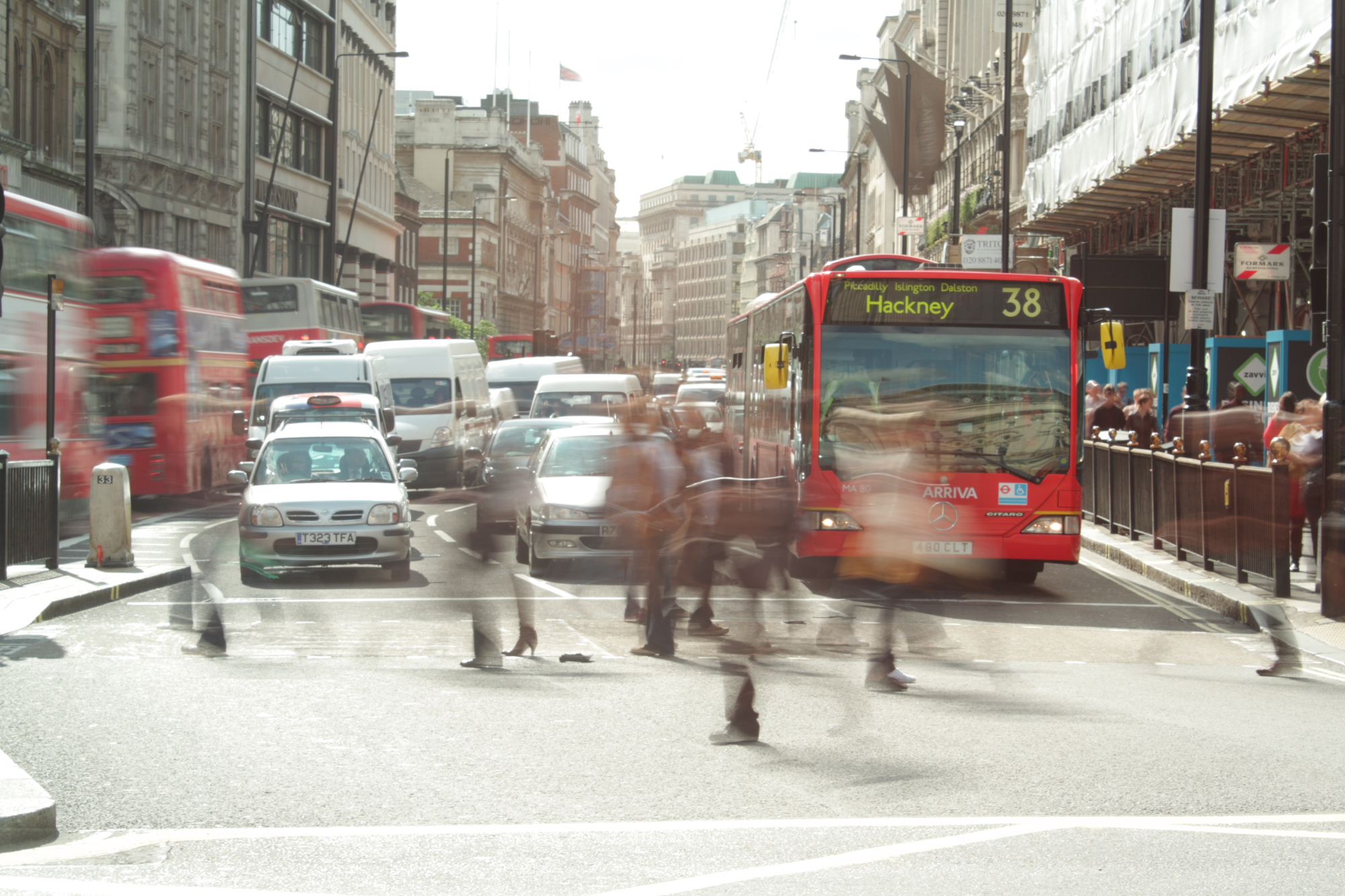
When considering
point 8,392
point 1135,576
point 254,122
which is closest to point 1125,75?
point 1135,576

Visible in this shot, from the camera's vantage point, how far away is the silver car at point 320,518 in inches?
628

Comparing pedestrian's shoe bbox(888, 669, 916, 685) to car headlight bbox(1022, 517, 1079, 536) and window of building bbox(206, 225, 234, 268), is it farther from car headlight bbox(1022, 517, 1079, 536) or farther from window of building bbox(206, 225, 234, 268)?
window of building bbox(206, 225, 234, 268)

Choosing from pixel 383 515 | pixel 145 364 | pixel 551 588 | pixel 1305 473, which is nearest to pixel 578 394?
pixel 145 364

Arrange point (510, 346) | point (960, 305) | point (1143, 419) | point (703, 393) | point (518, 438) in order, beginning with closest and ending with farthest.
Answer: point (960, 305)
point (518, 438)
point (1143, 419)
point (703, 393)
point (510, 346)

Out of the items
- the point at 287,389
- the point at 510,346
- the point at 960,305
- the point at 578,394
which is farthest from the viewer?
the point at 510,346

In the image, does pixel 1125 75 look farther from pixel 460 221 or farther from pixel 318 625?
pixel 460 221

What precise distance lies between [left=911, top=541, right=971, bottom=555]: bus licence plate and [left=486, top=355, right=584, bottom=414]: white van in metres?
27.7

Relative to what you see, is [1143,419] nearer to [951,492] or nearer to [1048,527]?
[1048,527]

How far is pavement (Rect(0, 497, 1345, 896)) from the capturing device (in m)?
5.72

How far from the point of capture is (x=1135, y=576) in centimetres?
1728

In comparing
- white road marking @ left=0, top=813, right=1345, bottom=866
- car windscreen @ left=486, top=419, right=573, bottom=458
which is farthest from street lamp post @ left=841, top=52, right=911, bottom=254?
white road marking @ left=0, top=813, right=1345, bottom=866

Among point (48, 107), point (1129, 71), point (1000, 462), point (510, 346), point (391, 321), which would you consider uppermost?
point (48, 107)

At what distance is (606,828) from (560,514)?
387 inches

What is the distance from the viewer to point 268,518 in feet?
52.5
